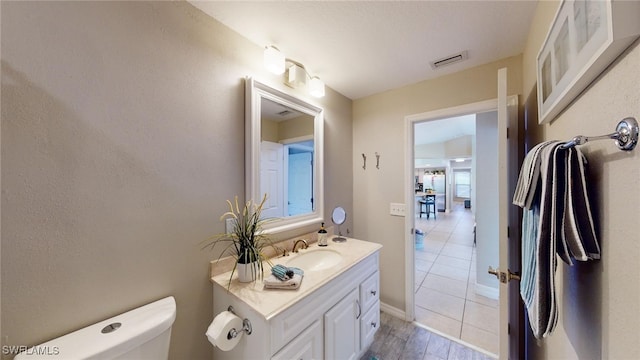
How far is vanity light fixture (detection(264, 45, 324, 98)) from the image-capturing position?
55.1 inches

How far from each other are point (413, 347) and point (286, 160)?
1848 mm

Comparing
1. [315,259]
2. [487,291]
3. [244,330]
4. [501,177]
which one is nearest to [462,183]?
[487,291]

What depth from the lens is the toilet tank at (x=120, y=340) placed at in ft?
2.38

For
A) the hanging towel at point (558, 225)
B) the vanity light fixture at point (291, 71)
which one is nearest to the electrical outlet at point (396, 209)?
the vanity light fixture at point (291, 71)

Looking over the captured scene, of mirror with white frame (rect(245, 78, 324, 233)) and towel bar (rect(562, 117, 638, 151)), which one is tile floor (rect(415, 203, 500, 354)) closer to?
mirror with white frame (rect(245, 78, 324, 233))

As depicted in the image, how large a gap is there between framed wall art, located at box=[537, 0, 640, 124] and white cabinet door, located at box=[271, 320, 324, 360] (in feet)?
4.63

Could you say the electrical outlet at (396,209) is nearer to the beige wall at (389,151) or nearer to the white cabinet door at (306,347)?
the beige wall at (389,151)

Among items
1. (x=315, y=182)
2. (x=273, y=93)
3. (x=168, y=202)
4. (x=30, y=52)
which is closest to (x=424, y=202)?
(x=315, y=182)

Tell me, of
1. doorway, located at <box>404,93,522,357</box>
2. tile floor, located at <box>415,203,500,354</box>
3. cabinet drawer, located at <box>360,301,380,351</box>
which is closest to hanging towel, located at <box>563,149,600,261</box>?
doorway, located at <box>404,93,522,357</box>

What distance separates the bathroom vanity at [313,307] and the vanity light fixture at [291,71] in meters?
1.30

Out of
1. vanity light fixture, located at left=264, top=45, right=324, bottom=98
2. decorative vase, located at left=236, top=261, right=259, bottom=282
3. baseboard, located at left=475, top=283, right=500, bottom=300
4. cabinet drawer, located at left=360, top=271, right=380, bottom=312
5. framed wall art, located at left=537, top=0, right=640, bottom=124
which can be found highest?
vanity light fixture, located at left=264, top=45, right=324, bottom=98

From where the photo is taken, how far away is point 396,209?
6.98 ft

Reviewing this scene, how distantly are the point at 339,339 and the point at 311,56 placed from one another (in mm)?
1952

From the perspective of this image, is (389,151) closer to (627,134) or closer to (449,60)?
(449,60)
